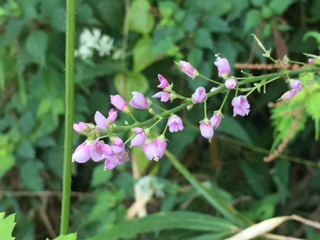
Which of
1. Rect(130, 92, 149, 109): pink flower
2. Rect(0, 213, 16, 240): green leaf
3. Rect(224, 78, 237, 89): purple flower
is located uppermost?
Rect(130, 92, 149, 109): pink flower

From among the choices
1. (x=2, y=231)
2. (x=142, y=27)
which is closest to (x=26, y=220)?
(x=142, y=27)

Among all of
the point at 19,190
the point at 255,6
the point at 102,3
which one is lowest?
the point at 19,190

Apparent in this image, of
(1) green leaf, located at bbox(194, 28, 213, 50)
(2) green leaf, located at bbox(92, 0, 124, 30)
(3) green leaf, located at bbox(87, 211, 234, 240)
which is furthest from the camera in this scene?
(2) green leaf, located at bbox(92, 0, 124, 30)

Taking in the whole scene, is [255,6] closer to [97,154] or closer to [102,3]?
[102,3]

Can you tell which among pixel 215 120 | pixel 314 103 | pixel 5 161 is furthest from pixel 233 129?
pixel 215 120

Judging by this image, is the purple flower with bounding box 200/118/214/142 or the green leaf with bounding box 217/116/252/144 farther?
the green leaf with bounding box 217/116/252/144

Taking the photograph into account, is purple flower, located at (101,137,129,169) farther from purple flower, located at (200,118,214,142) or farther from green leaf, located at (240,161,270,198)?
green leaf, located at (240,161,270,198)

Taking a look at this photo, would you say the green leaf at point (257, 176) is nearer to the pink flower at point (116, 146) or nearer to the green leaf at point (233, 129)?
the green leaf at point (233, 129)

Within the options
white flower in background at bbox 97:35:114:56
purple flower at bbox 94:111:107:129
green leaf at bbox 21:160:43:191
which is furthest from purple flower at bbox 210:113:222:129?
green leaf at bbox 21:160:43:191
